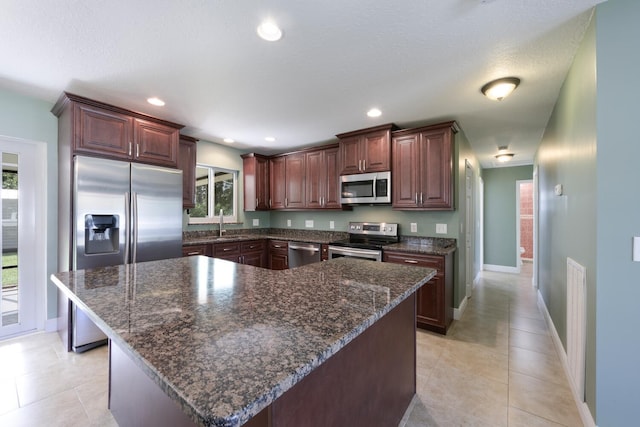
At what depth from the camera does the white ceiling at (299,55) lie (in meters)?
1.57

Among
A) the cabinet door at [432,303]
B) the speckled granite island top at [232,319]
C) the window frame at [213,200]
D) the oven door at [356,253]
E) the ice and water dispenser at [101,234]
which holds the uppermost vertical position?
the window frame at [213,200]

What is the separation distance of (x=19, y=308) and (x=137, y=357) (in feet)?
11.4

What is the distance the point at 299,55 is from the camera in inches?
78.3

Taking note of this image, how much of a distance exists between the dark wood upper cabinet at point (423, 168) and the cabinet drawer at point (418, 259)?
0.62 metres

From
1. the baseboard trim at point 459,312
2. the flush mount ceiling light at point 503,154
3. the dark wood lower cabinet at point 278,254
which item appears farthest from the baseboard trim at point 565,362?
the dark wood lower cabinet at point 278,254

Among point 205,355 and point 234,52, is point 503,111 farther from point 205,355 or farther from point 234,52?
point 205,355

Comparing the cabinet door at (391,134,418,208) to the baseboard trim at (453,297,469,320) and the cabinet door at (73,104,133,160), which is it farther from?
the cabinet door at (73,104,133,160)

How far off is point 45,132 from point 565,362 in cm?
539

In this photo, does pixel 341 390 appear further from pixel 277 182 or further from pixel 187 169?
pixel 277 182

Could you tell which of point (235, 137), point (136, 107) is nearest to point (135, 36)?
point (136, 107)

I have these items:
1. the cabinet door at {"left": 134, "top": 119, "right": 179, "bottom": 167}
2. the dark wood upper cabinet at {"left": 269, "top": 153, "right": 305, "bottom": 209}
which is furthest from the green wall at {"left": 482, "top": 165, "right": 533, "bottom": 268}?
the cabinet door at {"left": 134, "top": 119, "right": 179, "bottom": 167}

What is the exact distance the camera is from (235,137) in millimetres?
4066

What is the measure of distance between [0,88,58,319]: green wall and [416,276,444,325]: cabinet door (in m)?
4.02

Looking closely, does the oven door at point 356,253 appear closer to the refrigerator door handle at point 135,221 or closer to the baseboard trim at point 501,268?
the refrigerator door handle at point 135,221
